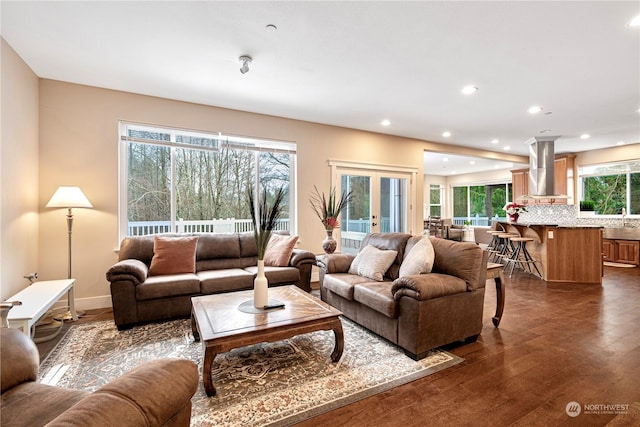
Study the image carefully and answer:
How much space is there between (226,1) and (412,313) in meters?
2.78

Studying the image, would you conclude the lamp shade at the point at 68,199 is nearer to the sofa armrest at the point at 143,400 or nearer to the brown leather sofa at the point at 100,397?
the brown leather sofa at the point at 100,397

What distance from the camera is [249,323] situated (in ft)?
6.76

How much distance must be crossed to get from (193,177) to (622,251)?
9030 millimetres

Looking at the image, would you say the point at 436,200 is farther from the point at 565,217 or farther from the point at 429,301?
the point at 429,301

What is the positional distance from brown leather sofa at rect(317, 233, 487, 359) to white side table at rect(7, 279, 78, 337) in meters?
2.51

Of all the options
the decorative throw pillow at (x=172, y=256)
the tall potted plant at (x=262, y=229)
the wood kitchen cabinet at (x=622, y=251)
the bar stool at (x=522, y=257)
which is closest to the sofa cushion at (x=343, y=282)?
the tall potted plant at (x=262, y=229)

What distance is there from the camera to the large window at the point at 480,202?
10.6m

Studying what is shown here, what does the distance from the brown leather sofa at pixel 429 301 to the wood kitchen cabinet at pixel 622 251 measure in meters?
6.36

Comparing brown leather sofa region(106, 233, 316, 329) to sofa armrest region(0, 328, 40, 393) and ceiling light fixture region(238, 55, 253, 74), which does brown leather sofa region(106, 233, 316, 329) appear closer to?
sofa armrest region(0, 328, 40, 393)

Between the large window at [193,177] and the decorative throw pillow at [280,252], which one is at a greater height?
the large window at [193,177]

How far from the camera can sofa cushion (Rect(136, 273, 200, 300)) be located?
2971 mm

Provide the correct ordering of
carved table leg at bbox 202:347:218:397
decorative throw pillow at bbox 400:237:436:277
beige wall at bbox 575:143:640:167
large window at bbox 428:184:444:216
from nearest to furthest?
1. carved table leg at bbox 202:347:218:397
2. decorative throw pillow at bbox 400:237:436:277
3. beige wall at bbox 575:143:640:167
4. large window at bbox 428:184:444:216

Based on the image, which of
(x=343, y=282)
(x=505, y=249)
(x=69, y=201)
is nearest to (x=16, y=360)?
(x=343, y=282)

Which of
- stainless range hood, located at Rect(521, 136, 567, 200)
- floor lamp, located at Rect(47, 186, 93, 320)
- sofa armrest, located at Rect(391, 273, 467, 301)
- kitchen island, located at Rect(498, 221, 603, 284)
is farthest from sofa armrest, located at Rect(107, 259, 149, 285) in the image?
stainless range hood, located at Rect(521, 136, 567, 200)
